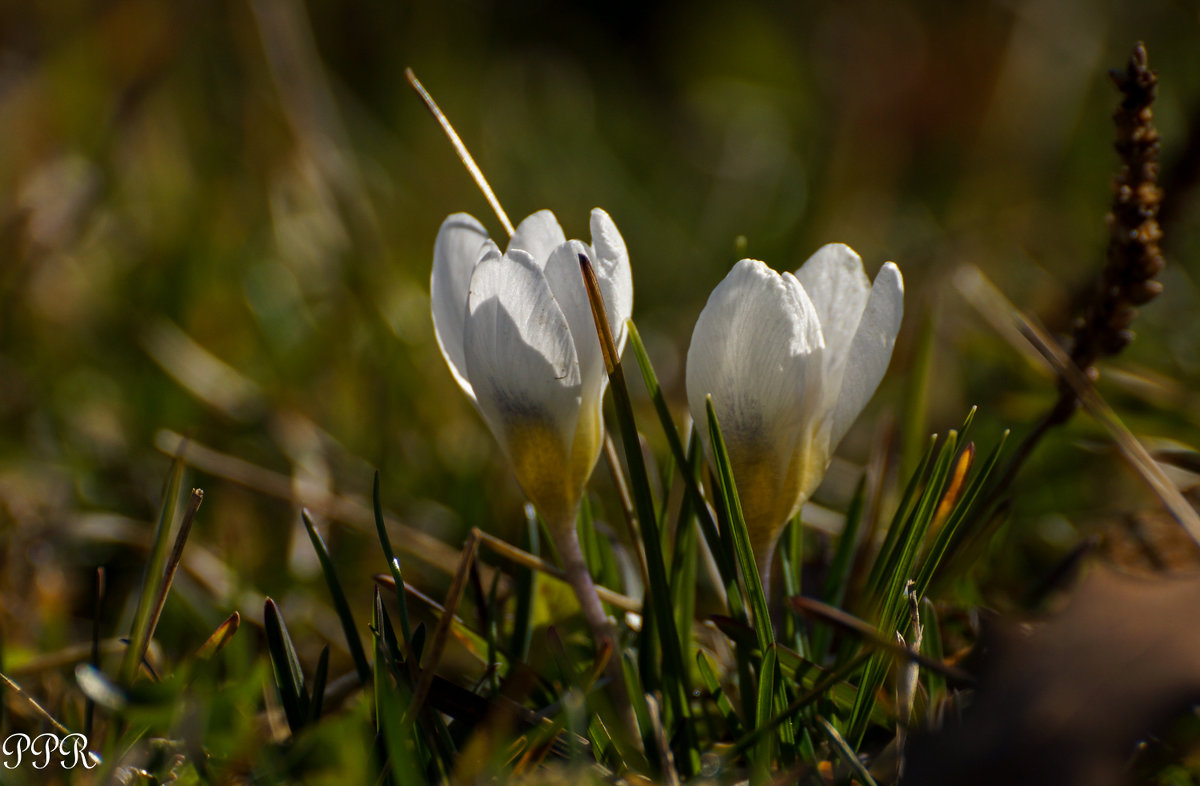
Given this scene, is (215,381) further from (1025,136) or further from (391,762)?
(1025,136)

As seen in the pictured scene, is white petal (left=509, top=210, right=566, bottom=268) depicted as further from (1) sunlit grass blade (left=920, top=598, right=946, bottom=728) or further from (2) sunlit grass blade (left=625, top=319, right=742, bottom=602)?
(1) sunlit grass blade (left=920, top=598, right=946, bottom=728)

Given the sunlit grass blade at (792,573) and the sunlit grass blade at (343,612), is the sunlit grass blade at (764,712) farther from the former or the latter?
the sunlit grass blade at (343,612)


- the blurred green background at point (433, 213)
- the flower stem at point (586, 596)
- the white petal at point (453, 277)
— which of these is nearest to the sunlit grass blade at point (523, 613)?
the flower stem at point (586, 596)

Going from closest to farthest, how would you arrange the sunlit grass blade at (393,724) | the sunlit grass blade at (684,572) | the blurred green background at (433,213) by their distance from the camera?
the sunlit grass blade at (393,724) < the sunlit grass blade at (684,572) < the blurred green background at (433,213)

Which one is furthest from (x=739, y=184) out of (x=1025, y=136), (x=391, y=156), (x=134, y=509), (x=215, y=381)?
(x=134, y=509)

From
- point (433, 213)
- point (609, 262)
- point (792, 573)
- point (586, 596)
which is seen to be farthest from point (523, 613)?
point (433, 213)

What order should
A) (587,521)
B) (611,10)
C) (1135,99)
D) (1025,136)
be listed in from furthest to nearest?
1. (611,10)
2. (1025,136)
3. (587,521)
4. (1135,99)
